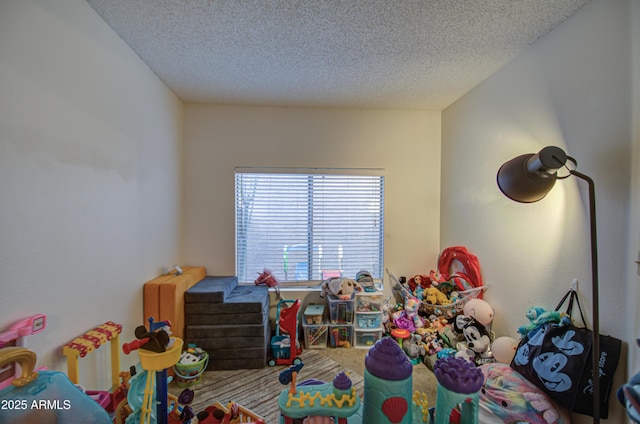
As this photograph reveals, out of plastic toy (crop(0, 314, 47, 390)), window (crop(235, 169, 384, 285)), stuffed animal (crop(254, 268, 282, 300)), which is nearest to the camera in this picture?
plastic toy (crop(0, 314, 47, 390))

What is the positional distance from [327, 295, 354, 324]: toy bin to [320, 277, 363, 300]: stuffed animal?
6 centimetres

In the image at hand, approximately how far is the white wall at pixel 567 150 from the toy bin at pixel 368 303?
0.92m

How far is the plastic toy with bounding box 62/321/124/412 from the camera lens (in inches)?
48.6

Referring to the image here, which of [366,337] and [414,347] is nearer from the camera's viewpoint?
[414,347]

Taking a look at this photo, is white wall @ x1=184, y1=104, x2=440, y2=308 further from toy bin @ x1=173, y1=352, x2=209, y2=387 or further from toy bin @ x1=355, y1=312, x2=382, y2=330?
toy bin @ x1=173, y1=352, x2=209, y2=387

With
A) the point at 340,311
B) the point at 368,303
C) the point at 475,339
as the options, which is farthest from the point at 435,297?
the point at 340,311

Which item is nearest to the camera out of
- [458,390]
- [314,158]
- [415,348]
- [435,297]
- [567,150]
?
[458,390]

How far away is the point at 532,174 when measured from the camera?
1.21 m

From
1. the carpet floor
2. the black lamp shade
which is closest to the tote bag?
the black lamp shade

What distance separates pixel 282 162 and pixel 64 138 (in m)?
1.74

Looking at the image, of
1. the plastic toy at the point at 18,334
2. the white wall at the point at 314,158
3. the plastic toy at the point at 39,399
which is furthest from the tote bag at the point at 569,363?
the plastic toy at the point at 18,334

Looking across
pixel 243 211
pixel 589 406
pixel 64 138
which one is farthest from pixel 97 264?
pixel 589 406

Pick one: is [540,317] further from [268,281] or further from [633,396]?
[268,281]

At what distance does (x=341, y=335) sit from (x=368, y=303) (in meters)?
0.41
